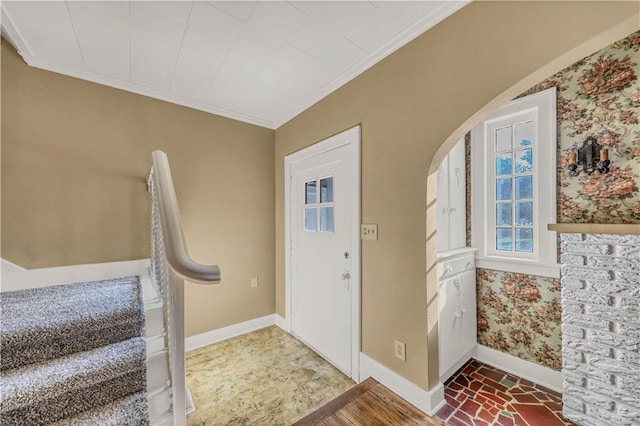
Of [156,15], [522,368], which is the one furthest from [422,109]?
[522,368]

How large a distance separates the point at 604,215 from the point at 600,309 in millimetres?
595

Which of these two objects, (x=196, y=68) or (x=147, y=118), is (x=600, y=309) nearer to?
(x=196, y=68)

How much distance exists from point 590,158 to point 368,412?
211cm

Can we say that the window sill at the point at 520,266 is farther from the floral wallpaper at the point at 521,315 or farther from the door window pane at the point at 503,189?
the door window pane at the point at 503,189

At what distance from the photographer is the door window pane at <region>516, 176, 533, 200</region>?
1971 mm

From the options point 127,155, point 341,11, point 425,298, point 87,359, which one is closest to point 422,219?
point 425,298

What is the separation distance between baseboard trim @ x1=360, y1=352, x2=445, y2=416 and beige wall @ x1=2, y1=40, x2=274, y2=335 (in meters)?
1.39

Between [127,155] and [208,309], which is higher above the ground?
[127,155]

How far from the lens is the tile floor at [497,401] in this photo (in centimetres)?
149

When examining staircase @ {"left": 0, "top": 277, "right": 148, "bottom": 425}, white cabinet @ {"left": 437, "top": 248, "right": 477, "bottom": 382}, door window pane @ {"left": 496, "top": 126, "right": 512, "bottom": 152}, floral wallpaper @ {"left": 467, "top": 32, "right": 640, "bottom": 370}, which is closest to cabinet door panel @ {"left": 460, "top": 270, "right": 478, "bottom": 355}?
white cabinet @ {"left": 437, "top": 248, "right": 477, "bottom": 382}

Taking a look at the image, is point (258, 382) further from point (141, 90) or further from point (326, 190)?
point (141, 90)

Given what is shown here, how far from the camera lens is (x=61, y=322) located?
1.13 meters

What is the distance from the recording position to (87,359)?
42.5 inches

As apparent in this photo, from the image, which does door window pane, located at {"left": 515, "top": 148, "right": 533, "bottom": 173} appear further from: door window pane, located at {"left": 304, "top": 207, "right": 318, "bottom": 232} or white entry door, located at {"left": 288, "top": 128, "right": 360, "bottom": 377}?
door window pane, located at {"left": 304, "top": 207, "right": 318, "bottom": 232}
